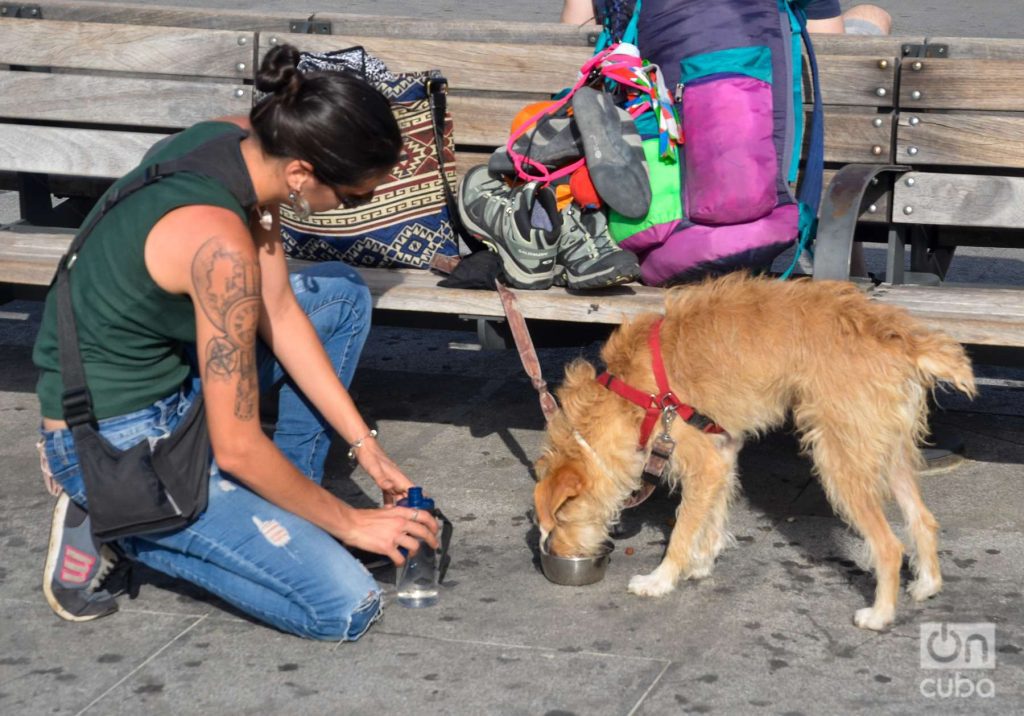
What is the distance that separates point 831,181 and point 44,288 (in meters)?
3.09

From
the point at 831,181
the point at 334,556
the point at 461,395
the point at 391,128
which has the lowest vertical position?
the point at 461,395

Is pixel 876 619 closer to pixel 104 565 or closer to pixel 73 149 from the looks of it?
pixel 104 565

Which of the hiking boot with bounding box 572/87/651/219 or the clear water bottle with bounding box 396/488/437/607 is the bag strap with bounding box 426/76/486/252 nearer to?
the hiking boot with bounding box 572/87/651/219

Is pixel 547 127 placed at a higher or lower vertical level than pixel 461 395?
higher

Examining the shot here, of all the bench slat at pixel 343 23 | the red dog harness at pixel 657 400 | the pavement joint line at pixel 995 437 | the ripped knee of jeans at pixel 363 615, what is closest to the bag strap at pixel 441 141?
the bench slat at pixel 343 23

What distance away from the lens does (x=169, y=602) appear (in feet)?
13.3

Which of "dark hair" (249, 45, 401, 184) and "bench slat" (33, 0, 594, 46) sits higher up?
"dark hair" (249, 45, 401, 184)

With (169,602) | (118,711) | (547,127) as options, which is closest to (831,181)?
(547,127)

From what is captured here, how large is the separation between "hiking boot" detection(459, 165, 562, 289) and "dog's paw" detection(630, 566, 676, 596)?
1.12 m

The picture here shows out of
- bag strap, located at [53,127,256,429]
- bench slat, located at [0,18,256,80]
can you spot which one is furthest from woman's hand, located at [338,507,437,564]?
bench slat, located at [0,18,256,80]

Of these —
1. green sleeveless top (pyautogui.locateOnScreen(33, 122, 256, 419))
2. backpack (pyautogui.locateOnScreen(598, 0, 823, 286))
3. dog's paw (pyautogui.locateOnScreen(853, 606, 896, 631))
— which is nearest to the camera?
green sleeveless top (pyautogui.locateOnScreen(33, 122, 256, 419))

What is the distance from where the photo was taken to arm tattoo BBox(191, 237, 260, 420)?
343 centimetres

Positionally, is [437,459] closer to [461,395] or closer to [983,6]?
[461,395]

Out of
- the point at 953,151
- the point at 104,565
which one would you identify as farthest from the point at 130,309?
the point at 953,151
